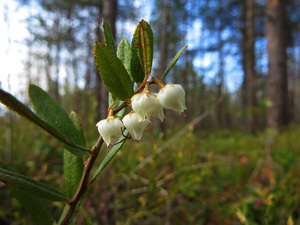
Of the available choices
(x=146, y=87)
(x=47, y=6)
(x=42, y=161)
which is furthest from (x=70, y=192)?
(x=47, y=6)

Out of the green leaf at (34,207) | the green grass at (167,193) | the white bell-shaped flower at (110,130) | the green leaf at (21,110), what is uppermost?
the green leaf at (21,110)

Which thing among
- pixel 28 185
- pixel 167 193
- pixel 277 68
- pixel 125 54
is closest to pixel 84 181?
pixel 28 185

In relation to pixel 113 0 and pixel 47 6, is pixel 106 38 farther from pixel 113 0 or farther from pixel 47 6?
pixel 47 6

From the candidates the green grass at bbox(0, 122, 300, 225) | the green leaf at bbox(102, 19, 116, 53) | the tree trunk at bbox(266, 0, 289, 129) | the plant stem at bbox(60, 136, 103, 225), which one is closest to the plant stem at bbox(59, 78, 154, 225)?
the plant stem at bbox(60, 136, 103, 225)

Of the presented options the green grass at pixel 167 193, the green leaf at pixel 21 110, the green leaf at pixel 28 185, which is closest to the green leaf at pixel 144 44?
Answer: the green leaf at pixel 21 110

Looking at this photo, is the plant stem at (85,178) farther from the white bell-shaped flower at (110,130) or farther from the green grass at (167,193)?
the green grass at (167,193)

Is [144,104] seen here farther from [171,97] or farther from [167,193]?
[167,193]
